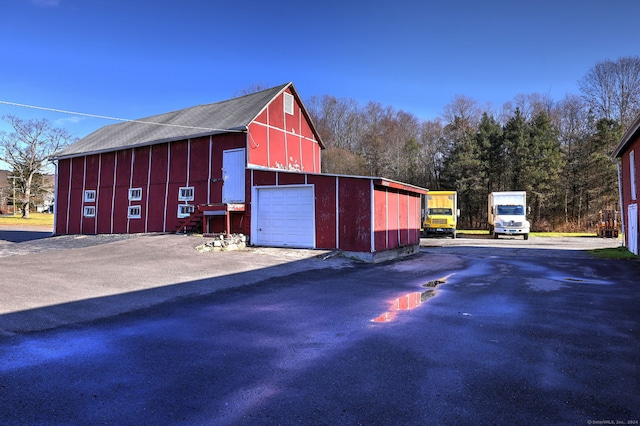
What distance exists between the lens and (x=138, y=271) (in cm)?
1016

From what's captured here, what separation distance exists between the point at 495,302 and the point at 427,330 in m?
2.60

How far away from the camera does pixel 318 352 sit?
4.41 metres

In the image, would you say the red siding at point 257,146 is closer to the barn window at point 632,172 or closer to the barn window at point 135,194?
the barn window at point 135,194

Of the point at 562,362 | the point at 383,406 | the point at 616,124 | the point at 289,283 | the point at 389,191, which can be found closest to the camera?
the point at 383,406

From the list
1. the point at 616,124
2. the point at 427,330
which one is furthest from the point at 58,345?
the point at 616,124

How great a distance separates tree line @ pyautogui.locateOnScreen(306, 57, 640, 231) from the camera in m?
36.9

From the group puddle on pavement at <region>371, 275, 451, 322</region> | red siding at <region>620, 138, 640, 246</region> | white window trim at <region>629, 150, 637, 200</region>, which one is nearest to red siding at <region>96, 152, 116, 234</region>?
puddle on pavement at <region>371, 275, 451, 322</region>

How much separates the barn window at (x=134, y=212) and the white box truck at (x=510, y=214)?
934 inches

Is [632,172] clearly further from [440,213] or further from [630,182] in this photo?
[440,213]

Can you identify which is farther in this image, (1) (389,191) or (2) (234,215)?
(2) (234,215)

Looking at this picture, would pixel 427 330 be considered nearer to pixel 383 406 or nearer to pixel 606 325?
pixel 383 406

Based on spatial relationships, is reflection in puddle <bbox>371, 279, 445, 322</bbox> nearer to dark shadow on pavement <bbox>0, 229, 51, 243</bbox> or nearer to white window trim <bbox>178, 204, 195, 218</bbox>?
white window trim <bbox>178, 204, 195, 218</bbox>

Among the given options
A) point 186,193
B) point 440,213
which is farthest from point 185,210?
point 440,213

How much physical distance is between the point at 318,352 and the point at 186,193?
53.6ft
